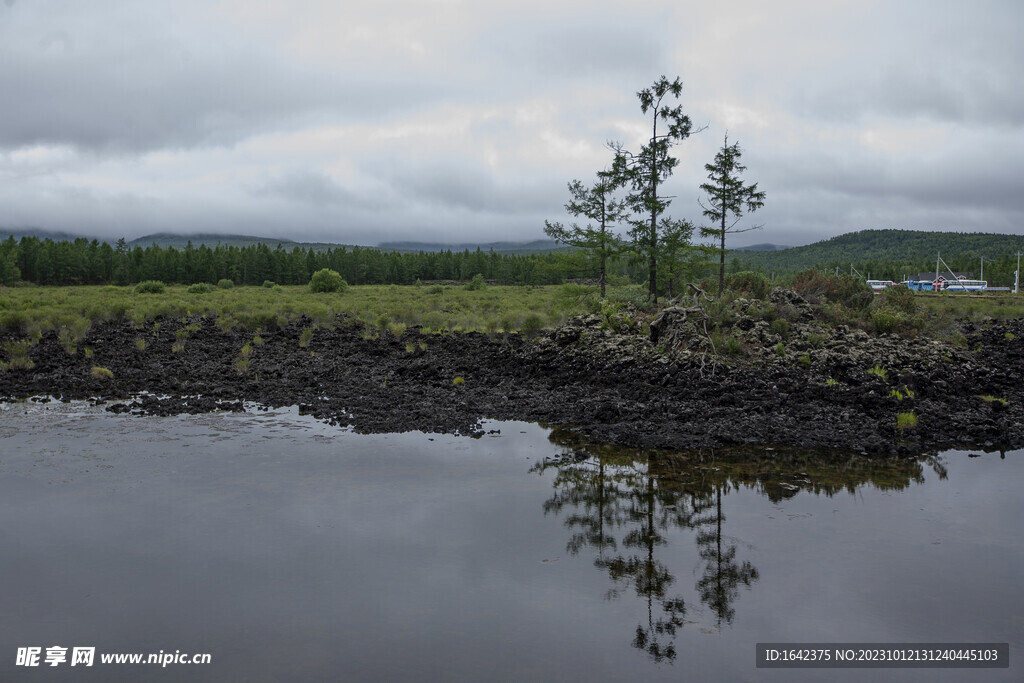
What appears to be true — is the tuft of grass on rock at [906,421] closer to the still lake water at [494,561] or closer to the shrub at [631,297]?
the still lake water at [494,561]

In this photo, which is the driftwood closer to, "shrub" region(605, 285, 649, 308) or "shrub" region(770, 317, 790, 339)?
"shrub" region(770, 317, 790, 339)

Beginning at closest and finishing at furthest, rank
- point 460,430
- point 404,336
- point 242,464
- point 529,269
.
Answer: point 242,464, point 460,430, point 404,336, point 529,269

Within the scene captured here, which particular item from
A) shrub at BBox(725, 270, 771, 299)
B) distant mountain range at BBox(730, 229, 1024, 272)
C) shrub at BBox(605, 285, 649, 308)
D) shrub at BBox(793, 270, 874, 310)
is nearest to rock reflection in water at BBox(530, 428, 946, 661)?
shrub at BBox(605, 285, 649, 308)

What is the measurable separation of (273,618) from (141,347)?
16.6 metres

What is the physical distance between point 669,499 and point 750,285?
1575cm

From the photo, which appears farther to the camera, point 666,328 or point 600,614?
point 666,328

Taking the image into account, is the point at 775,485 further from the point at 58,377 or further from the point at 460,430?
the point at 58,377

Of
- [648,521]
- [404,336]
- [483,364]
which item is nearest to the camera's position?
[648,521]

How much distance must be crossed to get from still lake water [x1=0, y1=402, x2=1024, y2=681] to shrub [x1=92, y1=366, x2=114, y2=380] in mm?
6044

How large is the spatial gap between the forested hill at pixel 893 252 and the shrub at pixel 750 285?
10636cm

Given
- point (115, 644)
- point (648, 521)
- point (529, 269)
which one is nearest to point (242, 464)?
point (115, 644)

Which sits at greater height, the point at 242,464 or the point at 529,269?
the point at 529,269

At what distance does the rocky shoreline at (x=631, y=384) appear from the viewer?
10.7m

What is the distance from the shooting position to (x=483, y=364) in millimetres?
16188
